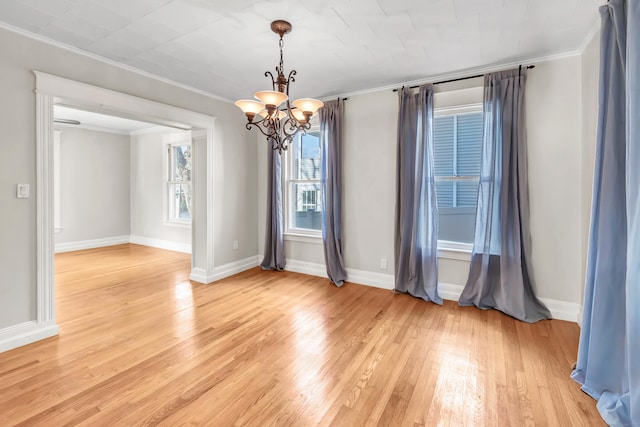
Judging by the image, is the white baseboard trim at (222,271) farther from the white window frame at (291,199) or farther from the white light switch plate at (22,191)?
the white light switch plate at (22,191)

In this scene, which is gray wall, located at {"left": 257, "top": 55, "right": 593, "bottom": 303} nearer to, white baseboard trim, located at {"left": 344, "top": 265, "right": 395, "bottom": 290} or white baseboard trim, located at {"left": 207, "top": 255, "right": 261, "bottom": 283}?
white baseboard trim, located at {"left": 344, "top": 265, "right": 395, "bottom": 290}

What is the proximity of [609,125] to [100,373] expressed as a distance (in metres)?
3.66

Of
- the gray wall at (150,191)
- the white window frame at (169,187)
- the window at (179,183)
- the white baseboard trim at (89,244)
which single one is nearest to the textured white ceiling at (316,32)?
the window at (179,183)

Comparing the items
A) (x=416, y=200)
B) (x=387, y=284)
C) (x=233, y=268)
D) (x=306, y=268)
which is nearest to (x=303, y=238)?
(x=306, y=268)

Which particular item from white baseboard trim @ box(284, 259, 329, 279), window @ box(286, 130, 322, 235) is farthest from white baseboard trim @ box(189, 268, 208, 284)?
window @ box(286, 130, 322, 235)

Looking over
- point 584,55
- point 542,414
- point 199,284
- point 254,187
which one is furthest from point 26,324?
point 584,55

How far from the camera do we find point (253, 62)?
302 centimetres

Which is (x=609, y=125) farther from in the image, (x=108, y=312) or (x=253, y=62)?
(x=108, y=312)

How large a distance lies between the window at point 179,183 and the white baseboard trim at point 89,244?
148 centimetres

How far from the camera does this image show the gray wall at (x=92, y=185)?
594cm

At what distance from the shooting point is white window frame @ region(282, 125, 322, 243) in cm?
449

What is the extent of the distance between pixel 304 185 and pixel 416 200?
6.12 feet

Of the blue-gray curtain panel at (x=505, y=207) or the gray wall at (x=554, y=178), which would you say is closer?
the gray wall at (x=554, y=178)

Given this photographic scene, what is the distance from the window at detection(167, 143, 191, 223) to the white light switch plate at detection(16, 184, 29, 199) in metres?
3.72
